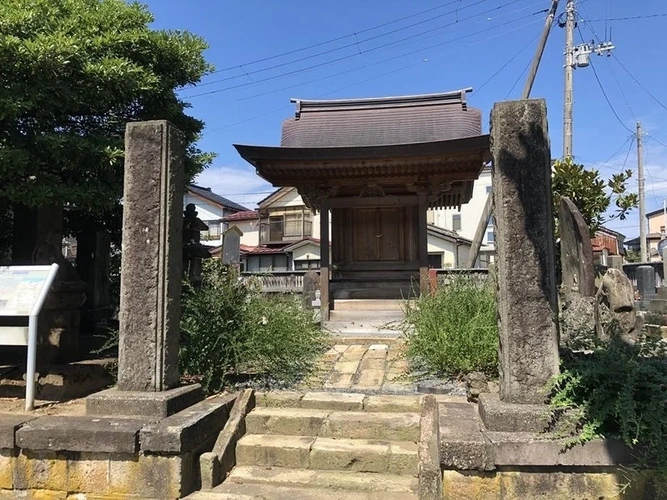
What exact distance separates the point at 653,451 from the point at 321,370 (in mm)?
3289

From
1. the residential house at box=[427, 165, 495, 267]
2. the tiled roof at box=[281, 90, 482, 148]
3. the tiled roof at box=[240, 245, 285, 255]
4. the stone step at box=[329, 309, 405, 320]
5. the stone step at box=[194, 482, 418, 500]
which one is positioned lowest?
the stone step at box=[194, 482, 418, 500]

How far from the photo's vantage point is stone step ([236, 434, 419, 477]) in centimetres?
363

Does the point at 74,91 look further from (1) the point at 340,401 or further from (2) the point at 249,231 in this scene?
(2) the point at 249,231

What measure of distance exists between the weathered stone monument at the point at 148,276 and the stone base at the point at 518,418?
2.36 meters

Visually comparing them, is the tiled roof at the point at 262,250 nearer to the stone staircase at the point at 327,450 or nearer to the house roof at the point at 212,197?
the house roof at the point at 212,197

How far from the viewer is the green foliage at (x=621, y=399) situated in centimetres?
276

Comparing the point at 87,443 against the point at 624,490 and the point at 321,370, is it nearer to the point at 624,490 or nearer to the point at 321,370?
the point at 321,370

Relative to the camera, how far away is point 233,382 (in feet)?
15.1

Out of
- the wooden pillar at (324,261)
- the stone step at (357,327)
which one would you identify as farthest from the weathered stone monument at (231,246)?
the stone step at (357,327)

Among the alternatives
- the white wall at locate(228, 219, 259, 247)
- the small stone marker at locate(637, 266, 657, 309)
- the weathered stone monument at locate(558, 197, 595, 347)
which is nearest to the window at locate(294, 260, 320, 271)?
the white wall at locate(228, 219, 259, 247)

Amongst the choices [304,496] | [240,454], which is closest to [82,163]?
[240,454]

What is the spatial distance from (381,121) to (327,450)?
31.6ft

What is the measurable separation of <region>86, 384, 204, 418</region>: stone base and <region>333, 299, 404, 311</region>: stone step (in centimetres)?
608

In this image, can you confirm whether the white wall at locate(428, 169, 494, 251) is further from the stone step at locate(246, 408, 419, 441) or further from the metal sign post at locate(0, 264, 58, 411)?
the metal sign post at locate(0, 264, 58, 411)
